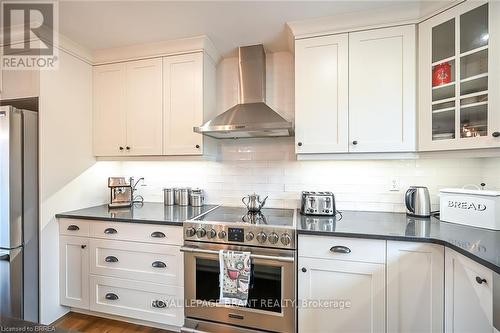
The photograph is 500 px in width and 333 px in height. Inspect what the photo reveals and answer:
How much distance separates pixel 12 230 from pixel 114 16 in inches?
68.9

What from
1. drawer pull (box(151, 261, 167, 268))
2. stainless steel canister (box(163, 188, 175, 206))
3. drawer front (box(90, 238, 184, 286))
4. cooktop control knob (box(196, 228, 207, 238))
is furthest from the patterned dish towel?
stainless steel canister (box(163, 188, 175, 206))

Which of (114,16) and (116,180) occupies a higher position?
(114,16)

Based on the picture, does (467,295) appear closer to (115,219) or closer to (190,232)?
(190,232)

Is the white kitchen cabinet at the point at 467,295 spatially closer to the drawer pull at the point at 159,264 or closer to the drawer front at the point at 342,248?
the drawer front at the point at 342,248

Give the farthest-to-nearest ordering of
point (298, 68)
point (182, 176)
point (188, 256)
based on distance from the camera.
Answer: point (182, 176), point (298, 68), point (188, 256)

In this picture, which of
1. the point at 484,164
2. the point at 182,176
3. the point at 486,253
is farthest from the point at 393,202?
the point at 182,176

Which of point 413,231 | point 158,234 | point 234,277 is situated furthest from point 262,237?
point 413,231

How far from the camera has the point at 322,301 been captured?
1637 millimetres

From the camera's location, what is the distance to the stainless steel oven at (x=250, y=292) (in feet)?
5.48

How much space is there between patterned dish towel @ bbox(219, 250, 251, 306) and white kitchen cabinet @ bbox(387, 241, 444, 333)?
2.89 ft

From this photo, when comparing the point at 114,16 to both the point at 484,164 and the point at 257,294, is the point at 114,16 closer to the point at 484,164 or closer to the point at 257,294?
the point at 257,294

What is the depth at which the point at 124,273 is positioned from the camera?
202cm

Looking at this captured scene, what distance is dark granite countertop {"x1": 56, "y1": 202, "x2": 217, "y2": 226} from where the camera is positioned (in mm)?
1970

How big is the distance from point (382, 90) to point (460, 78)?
1.45 ft
